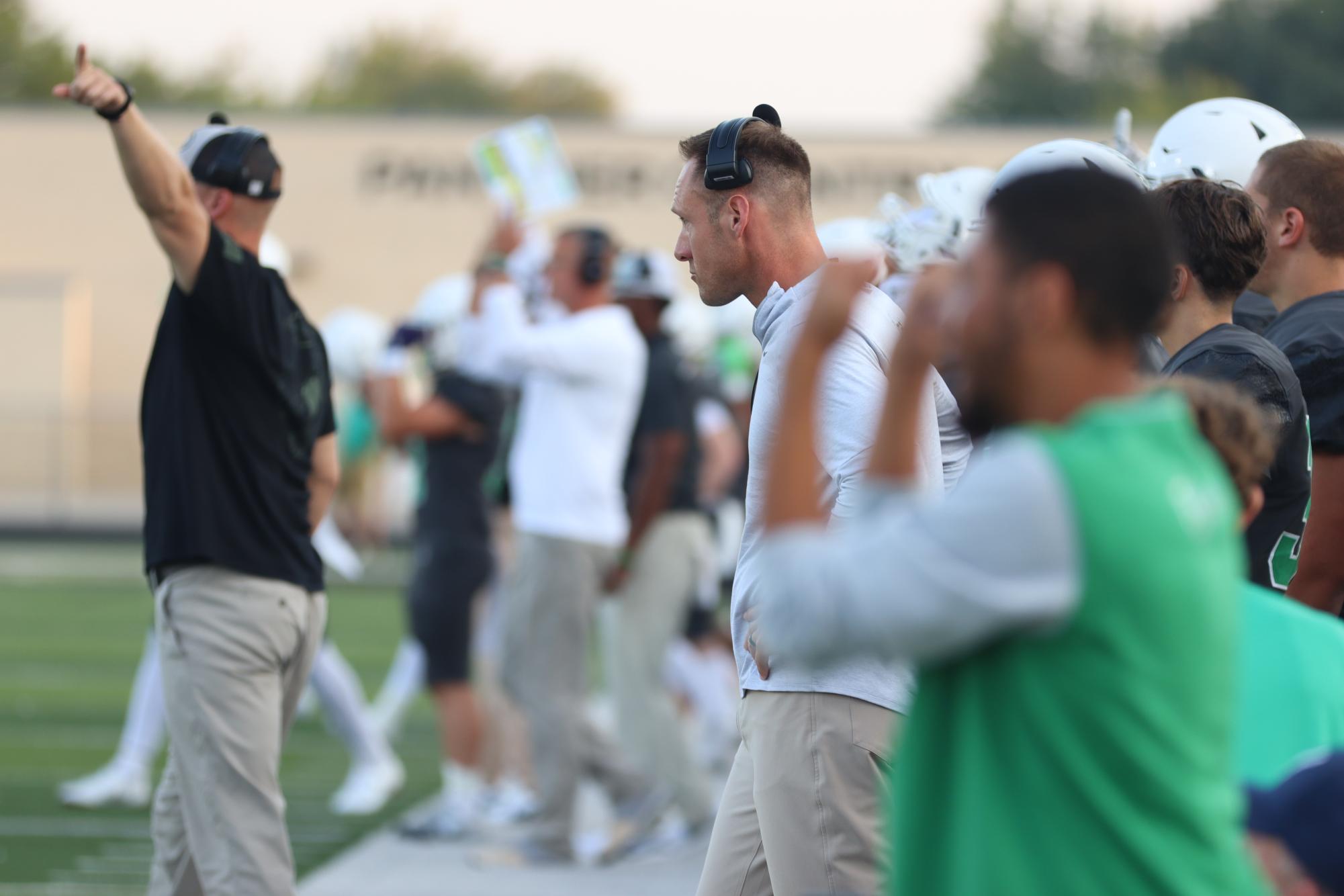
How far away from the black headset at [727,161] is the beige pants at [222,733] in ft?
5.16

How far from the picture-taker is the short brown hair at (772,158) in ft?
12.3

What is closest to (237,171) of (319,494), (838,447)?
(319,494)

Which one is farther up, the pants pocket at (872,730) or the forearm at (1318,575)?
the forearm at (1318,575)

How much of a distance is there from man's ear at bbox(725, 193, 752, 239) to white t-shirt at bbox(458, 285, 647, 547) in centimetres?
348

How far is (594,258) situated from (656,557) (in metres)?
1.39

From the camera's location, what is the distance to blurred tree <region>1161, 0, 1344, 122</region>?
62844 mm

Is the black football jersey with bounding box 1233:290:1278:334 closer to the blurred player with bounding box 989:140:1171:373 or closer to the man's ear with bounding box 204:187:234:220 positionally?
the blurred player with bounding box 989:140:1171:373

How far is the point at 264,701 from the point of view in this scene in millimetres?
4297

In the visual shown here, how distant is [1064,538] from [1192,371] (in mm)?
1782

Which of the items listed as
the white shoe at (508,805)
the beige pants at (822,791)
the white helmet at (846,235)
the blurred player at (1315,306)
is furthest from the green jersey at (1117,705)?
the white shoe at (508,805)

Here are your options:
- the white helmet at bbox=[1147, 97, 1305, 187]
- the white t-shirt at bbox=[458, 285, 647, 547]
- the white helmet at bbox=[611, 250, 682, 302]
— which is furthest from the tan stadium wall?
the white helmet at bbox=[1147, 97, 1305, 187]

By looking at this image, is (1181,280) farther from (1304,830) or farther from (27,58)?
(27,58)

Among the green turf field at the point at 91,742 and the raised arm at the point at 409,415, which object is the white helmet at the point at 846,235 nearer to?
the raised arm at the point at 409,415

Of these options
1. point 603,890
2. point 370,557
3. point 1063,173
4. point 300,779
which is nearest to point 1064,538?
point 1063,173
